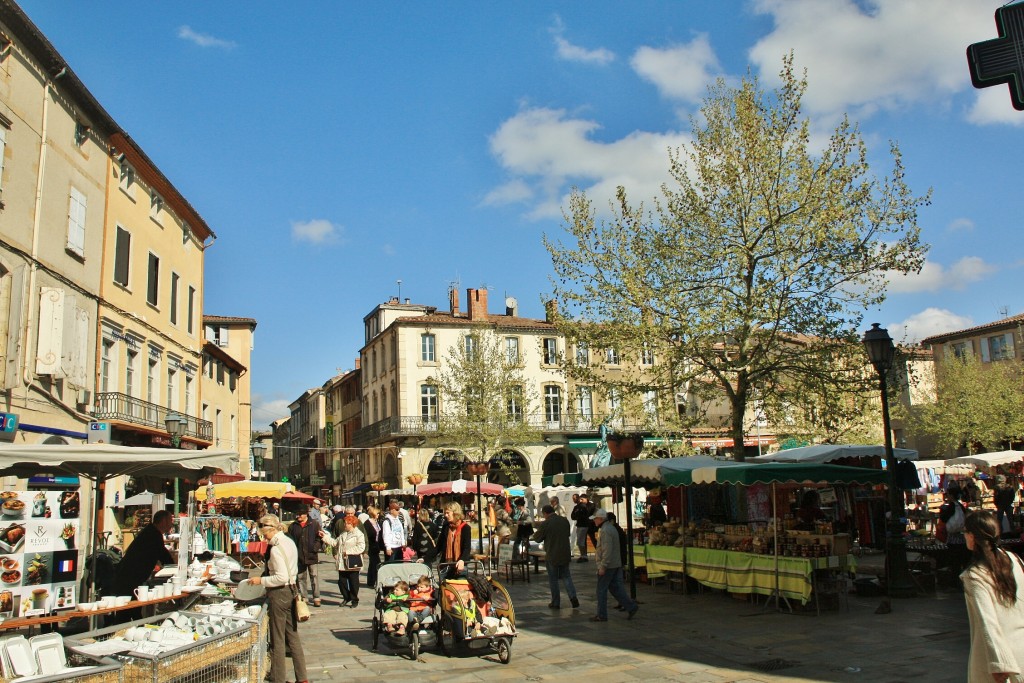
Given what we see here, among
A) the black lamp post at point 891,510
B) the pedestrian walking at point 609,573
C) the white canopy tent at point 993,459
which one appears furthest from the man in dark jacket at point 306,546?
the white canopy tent at point 993,459

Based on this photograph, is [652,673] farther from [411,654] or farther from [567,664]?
[411,654]

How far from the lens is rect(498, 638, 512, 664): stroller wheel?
858 cm

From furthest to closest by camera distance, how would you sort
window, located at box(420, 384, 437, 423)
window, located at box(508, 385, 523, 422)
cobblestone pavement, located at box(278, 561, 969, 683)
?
window, located at box(420, 384, 437, 423) < window, located at box(508, 385, 523, 422) < cobblestone pavement, located at box(278, 561, 969, 683)

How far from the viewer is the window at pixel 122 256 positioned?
21.3m

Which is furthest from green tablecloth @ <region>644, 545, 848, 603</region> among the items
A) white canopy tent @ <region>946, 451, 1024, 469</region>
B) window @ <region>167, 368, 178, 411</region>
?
window @ <region>167, 368, 178, 411</region>

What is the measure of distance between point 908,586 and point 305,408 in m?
82.4

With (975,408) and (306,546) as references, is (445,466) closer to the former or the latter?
(975,408)

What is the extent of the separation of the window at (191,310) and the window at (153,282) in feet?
11.4

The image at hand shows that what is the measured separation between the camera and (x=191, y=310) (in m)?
28.6

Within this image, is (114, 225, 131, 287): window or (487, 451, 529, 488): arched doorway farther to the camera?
(487, 451, 529, 488): arched doorway

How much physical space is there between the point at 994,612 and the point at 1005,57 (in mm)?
2549

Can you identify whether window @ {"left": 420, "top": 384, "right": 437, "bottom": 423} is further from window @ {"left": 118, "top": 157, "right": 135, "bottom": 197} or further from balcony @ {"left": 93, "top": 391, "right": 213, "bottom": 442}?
window @ {"left": 118, "top": 157, "right": 135, "bottom": 197}

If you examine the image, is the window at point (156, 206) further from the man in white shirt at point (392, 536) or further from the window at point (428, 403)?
the window at point (428, 403)

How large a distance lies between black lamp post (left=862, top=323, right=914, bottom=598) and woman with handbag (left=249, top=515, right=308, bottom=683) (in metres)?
8.60
